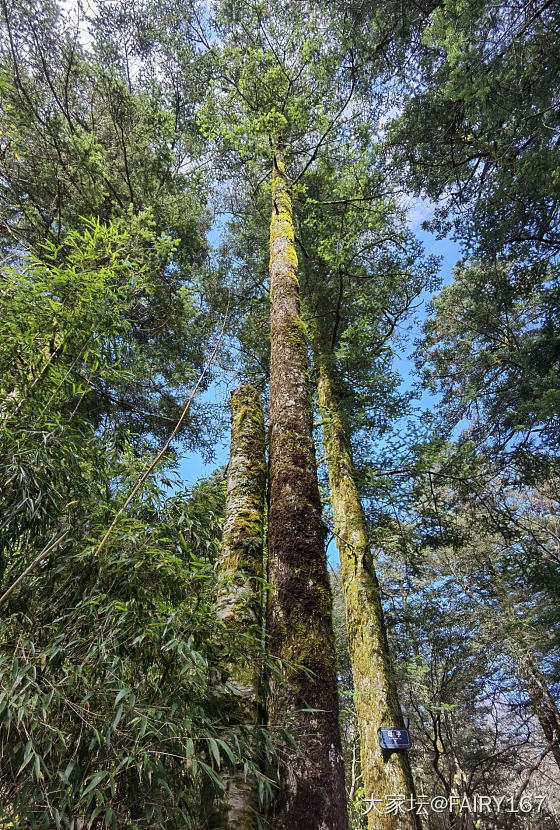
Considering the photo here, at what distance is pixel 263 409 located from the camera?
3398mm

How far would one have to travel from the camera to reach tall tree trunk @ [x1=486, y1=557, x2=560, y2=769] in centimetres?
750

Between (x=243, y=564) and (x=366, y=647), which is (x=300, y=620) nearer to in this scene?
(x=243, y=564)

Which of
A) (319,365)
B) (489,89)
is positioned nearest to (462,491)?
(319,365)

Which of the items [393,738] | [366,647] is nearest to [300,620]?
[393,738]

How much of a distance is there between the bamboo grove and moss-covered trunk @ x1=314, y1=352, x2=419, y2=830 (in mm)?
31

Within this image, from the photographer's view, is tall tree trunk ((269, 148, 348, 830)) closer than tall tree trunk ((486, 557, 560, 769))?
Yes

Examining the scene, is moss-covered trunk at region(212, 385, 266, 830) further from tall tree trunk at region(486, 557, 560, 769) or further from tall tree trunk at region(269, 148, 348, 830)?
tall tree trunk at region(486, 557, 560, 769)

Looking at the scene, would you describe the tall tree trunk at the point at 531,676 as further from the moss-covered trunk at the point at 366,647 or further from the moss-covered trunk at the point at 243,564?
the moss-covered trunk at the point at 243,564

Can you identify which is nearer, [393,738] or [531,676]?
[393,738]

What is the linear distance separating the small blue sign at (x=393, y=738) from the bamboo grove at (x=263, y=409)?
3 cm

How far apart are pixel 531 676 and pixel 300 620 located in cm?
985

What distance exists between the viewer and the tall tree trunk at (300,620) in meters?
1.31

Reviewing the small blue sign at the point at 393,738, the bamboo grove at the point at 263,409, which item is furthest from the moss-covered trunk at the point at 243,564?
the small blue sign at the point at 393,738

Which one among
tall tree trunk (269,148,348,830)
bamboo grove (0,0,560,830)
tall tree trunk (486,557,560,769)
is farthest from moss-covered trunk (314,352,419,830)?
tall tree trunk (486,557,560,769)
